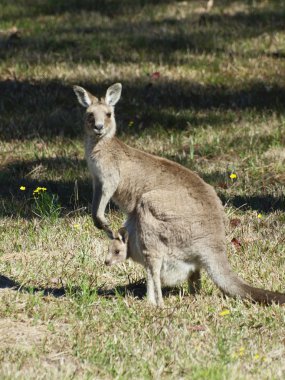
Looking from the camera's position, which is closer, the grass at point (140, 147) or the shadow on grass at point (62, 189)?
the grass at point (140, 147)

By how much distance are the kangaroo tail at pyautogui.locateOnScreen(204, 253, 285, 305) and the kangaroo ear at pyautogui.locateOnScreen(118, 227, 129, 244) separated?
2.02ft

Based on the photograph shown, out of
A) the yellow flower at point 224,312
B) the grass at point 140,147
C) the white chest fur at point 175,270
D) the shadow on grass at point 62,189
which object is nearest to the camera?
the grass at point 140,147

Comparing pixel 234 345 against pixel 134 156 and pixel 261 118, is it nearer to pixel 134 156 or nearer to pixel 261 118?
pixel 134 156

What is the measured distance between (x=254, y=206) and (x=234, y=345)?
10.3 ft

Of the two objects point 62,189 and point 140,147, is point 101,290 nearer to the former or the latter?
point 62,189

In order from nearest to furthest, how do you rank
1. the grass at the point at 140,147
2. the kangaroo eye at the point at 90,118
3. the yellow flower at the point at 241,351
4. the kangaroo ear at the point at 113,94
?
the yellow flower at the point at 241,351 < the grass at the point at 140,147 < the kangaroo eye at the point at 90,118 < the kangaroo ear at the point at 113,94

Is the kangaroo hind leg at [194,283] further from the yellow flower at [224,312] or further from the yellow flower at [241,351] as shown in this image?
the yellow flower at [241,351]

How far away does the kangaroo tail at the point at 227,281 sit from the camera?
588 cm

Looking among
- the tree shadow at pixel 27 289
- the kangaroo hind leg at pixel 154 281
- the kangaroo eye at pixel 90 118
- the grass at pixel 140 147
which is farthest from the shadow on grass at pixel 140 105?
the kangaroo hind leg at pixel 154 281

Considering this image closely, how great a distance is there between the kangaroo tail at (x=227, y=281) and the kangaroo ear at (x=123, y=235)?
615 mm

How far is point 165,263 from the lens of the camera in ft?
20.0

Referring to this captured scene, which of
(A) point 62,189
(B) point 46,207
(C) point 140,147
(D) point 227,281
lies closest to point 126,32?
(C) point 140,147

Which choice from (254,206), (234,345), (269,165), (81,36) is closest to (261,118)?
(269,165)

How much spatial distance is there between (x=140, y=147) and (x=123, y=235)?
409 cm
